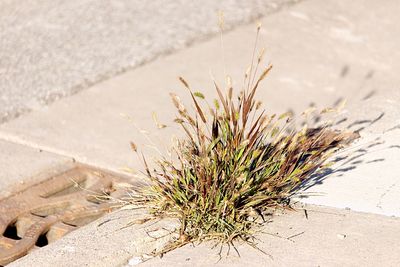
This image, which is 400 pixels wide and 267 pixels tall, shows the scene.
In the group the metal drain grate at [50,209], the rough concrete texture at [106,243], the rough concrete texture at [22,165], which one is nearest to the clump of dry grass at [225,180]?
the rough concrete texture at [106,243]

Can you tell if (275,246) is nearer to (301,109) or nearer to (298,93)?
(301,109)

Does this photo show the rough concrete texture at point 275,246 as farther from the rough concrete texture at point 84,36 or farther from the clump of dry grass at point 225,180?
the rough concrete texture at point 84,36

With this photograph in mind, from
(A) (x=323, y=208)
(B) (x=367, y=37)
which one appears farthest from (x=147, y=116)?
(B) (x=367, y=37)

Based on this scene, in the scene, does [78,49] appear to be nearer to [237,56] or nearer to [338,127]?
[237,56]

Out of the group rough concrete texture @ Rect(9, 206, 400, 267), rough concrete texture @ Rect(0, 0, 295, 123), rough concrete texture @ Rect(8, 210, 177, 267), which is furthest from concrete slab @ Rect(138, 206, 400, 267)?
rough concrete texture @ Rect(0, 0, 295, 123)

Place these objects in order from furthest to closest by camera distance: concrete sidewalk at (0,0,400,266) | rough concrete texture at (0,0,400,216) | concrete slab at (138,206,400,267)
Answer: rough concrete texture at (0,0,400,216) < concrete sidewalk at (0,0,400,266) < concrete slab at (138,206,400,267)

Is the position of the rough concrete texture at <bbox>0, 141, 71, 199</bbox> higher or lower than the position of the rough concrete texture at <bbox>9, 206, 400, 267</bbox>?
lower

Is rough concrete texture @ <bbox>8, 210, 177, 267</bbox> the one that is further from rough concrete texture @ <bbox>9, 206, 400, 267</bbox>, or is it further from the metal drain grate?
the metal drain grate
